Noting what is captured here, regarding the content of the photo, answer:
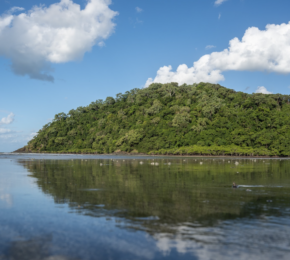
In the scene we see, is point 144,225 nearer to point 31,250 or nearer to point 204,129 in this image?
point 31,250

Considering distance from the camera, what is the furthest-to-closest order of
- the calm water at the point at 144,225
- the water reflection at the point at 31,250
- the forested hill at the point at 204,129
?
the forested hill at the point at 204,129 → the calm water at the point at 144,225 → the water reflection at the point at 31,250

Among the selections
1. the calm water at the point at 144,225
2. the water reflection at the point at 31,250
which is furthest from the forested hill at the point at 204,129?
the water reflection at the point at 31,250

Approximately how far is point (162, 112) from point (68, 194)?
16846 centimetres

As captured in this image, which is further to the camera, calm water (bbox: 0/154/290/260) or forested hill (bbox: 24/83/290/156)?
forested hill (bbox: 24/83/290/156)

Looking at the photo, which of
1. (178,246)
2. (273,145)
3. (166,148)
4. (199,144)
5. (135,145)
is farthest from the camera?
(135,145)

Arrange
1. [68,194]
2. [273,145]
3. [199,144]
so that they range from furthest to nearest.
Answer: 1. [199,144]
2. [273,145]
3. [68,194]

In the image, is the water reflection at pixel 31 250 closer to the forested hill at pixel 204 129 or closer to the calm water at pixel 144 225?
the calm water at pixel 144 225

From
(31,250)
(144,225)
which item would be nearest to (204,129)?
(144,225)

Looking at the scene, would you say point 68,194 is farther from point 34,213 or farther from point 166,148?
point 166,148

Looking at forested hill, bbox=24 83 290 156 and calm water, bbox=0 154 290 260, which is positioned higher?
forested hill, bbox=24 83 290 156

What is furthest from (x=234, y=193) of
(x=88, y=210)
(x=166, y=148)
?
(x=166, y=148)

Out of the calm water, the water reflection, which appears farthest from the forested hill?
the water reflection

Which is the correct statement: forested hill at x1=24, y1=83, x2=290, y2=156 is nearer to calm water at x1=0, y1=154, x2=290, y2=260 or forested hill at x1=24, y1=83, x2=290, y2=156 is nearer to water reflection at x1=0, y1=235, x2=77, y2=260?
calm water at x1=0, y1=154, x2=290, y2=260

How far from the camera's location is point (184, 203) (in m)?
17.0
